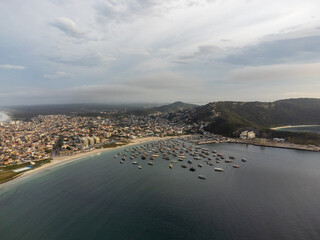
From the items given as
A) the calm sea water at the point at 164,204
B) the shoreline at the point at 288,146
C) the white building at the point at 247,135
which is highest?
the white building at the point at 247,135

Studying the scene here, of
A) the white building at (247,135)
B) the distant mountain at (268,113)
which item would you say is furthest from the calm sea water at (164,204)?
the distant mountain at (268,113)

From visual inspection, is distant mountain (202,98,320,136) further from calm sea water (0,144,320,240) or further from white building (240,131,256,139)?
calm sea water (0,144,320,240)

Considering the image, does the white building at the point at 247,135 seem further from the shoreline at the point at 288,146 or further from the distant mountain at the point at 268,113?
the distant mountain at the point at 268,113

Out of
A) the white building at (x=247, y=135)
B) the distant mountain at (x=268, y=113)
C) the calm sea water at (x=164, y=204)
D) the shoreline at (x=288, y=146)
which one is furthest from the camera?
the distant mountain at (x=268, y=113)

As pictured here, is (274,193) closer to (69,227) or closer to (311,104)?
(69,227)

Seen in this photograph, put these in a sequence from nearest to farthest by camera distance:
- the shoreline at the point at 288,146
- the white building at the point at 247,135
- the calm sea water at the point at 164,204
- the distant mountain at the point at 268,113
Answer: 1. the calm sea water at the point at 164,204
2. the shoreline at the point at 288,146
3. the white building at the point at 247,135
4. the distant mountain at the point at 268,113

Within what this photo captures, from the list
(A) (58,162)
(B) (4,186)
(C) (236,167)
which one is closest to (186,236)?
(C) (236,167)

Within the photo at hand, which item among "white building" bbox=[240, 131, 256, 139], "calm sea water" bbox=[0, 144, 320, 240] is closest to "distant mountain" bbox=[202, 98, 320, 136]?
"white building" bbox=[240, 131, 256, 139]
